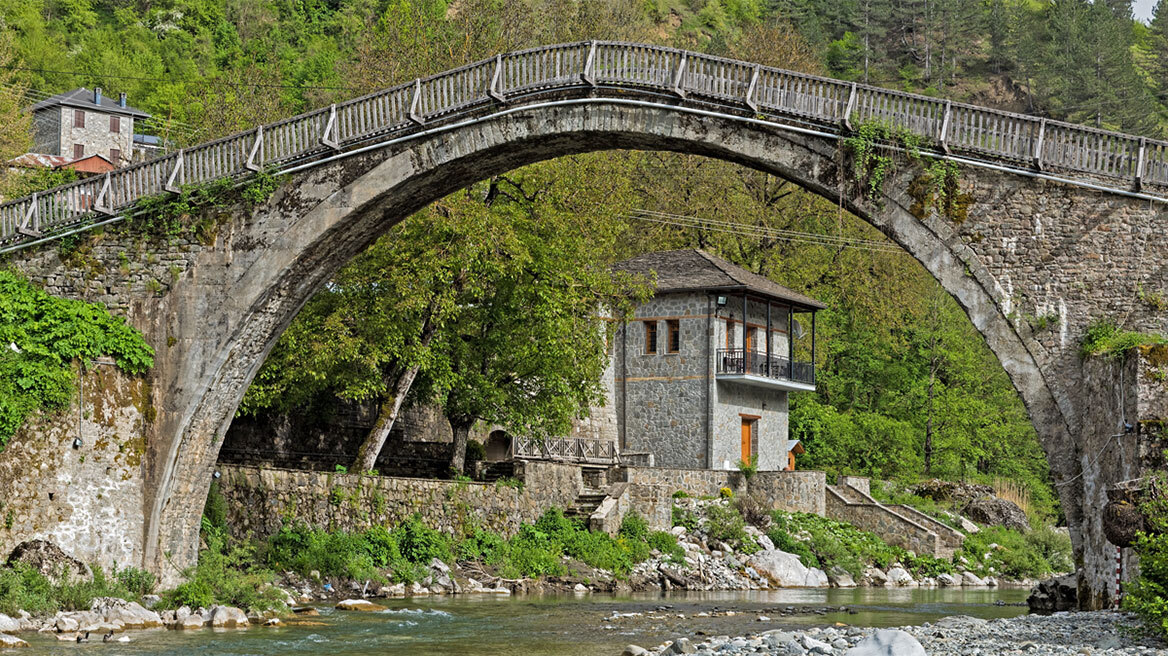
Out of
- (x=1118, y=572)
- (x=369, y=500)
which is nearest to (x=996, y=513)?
(x=369, y=500)

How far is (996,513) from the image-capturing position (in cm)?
4088

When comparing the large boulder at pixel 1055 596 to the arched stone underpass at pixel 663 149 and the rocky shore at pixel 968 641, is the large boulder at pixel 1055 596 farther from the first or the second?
the rocky shore at pixel 968 641

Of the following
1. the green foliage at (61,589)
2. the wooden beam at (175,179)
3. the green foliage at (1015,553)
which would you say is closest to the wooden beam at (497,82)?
the wooden beam at (175,179)

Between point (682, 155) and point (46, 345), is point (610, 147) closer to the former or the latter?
point (46, 345)

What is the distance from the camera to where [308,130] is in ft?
67.7

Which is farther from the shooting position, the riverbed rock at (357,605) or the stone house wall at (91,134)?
the stone house wall at (91,134)

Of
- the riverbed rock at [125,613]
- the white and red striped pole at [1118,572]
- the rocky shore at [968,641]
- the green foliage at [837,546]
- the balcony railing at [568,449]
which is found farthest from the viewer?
the balcony railing at [568,449]

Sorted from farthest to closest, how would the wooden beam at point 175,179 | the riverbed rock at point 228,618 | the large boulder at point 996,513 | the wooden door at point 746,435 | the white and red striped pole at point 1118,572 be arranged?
the large boulder at point 996,513 < the wooden door at point 746,435 < the wooden beam at point 175,179 < the riverbed rock at point 228,618 < the white and red striped pole at point 1118,572

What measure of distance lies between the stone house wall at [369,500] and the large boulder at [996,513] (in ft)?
51.7

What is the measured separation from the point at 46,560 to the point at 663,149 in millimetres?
10551

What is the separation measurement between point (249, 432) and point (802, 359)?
21.8 metres

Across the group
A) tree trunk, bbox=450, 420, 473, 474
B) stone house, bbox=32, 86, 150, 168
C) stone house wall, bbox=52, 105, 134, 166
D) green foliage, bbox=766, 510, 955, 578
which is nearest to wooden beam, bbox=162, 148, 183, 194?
tree trunk, bbox=450, 420, 473, 474

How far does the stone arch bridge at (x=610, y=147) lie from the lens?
17.8 m

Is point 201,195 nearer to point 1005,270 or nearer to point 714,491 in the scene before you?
point 1005,270
